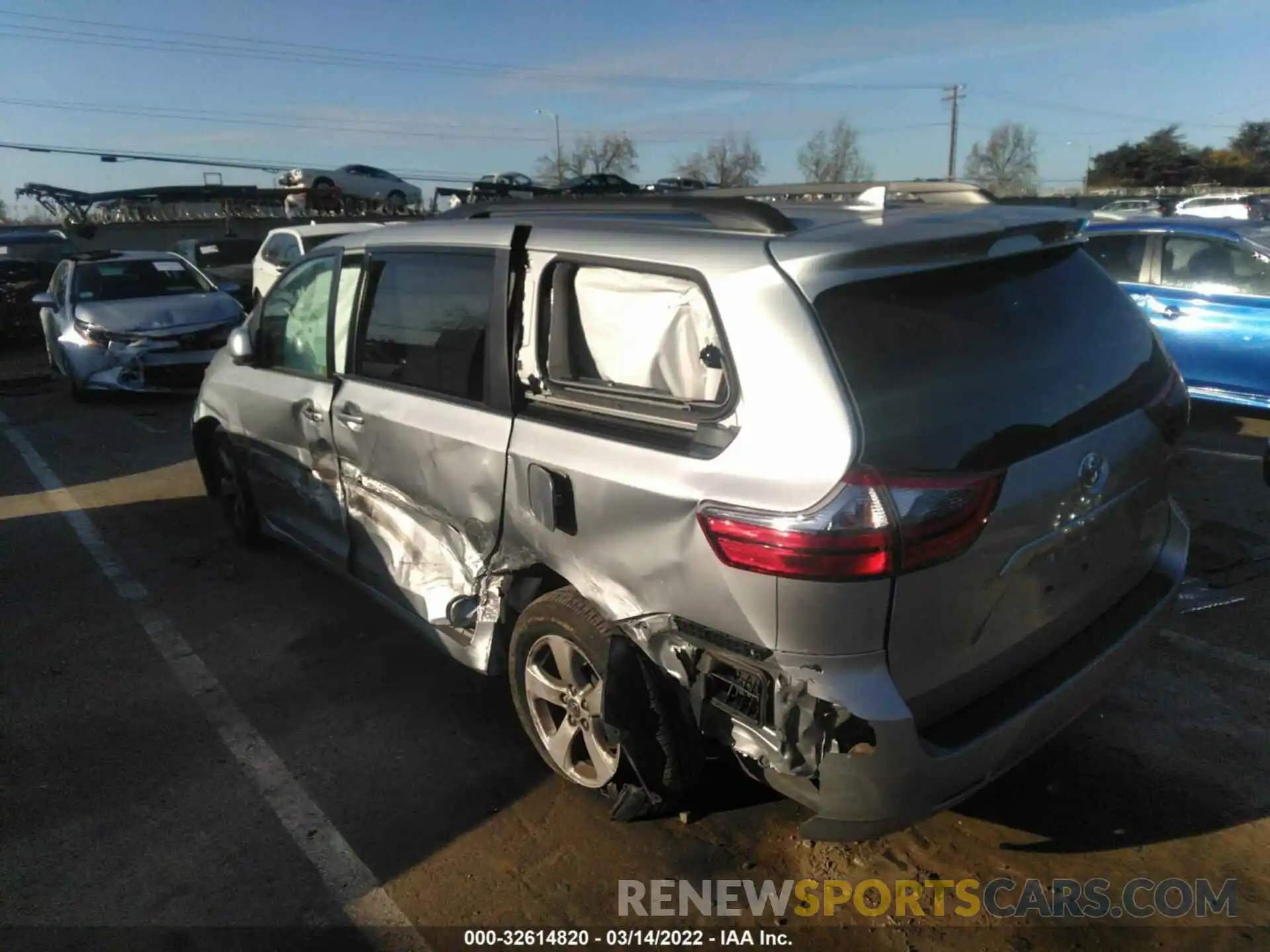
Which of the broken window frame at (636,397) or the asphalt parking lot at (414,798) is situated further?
the asphalt parking lot at (414,798)

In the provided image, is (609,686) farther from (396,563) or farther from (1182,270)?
(1182,270)

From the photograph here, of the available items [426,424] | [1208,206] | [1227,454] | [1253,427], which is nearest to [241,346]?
[426,424]

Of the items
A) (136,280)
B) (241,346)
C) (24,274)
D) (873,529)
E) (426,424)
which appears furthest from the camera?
(24,274)

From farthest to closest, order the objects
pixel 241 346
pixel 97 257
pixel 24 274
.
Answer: pixel 24 274 → pixel 97 257 → pixel 241 346

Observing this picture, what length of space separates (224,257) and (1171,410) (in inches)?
741

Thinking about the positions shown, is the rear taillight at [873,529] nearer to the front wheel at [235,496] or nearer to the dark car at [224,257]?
the front wheel at [235,496]

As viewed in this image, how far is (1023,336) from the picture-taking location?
8.77 feet

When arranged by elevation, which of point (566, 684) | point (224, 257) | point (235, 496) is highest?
point (224, 257)

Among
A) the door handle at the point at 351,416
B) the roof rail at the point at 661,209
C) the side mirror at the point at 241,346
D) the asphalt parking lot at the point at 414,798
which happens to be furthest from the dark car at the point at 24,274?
the roof rail at the point at 661,209

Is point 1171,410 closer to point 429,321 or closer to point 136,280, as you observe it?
point 429,321

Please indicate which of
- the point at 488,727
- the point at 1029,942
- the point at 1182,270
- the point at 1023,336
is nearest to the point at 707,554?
the point at 1023,336

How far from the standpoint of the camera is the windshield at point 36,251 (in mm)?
16750

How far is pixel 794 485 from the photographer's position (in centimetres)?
225

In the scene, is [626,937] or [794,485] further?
[626,937]
